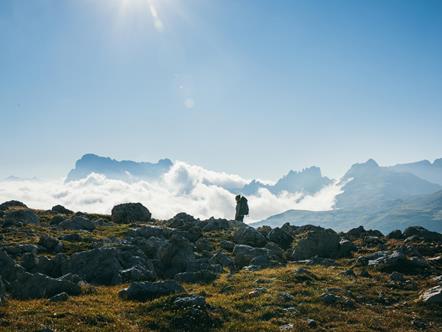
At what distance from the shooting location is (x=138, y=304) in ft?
88.1

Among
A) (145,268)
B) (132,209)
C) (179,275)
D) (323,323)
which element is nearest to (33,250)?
(145,268)

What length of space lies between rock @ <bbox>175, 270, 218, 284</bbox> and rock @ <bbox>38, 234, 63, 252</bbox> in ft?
62.3

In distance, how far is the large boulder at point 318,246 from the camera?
58378 mm

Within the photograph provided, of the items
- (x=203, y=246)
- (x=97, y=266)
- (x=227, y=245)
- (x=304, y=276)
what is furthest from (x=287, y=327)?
(x=227, y=245)

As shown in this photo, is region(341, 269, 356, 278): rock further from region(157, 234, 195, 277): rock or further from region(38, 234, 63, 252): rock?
region(38, 234, 63, 252): rock

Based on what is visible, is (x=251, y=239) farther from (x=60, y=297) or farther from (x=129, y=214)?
(x=60, y=297)

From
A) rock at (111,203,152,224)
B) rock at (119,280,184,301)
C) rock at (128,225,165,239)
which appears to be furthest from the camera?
rock at (111,203,152,224)

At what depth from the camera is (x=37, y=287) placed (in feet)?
95.3

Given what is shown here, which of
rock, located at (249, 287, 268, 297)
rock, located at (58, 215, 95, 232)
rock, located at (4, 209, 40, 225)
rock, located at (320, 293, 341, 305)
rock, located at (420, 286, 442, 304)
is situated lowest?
rock, located at (420, 286, 442, 304)

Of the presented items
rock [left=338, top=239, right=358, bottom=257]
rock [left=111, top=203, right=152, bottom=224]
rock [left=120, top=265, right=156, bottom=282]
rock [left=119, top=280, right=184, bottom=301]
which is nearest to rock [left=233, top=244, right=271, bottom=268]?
rock [left=338, top=239, right=358, bottom=257]

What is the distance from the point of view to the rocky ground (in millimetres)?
24500

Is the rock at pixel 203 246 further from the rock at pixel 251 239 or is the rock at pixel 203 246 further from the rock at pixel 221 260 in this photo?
the rock at pixel 251 239

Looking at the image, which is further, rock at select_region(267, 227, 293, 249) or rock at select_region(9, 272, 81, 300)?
rock at select_region(267, 227, 293, 249)

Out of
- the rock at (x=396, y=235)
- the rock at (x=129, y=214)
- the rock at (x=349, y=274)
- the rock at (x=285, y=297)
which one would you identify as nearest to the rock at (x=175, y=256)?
the rock at (x=285, y=297)
